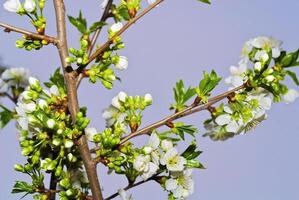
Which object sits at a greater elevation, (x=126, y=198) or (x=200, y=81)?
(x=200, y=81)

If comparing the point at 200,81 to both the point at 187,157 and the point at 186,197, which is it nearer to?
the point at 187,157

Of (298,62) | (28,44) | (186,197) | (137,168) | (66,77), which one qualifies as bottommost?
(186,197)

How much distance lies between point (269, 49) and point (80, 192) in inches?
36.0

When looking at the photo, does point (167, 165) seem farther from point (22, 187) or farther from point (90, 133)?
point (22, 187)

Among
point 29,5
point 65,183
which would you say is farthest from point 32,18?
point 65,183

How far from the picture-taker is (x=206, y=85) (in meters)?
2.04

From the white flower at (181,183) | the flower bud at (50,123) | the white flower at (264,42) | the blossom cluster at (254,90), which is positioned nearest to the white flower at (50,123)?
the flower bud at (50,123)

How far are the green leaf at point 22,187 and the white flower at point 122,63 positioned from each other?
1.91 feet

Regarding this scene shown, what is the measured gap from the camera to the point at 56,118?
1.96 m

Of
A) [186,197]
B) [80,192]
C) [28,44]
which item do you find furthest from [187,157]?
[28,44]

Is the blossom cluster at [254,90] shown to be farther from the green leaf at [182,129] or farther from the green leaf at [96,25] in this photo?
the green leaf at [96,25]

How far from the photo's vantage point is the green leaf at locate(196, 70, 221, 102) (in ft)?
6.68

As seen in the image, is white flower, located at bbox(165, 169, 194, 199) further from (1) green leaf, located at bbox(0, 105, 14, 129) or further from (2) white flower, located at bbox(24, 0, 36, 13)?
(2) white flower, located at bbox(24, 0, 36, 13)

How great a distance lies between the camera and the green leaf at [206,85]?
2.04m
